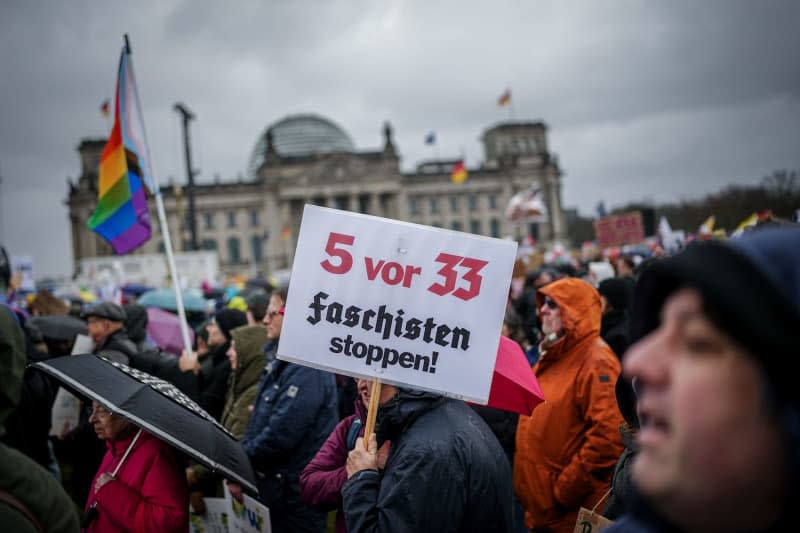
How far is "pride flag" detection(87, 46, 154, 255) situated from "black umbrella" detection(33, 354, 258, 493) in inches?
104

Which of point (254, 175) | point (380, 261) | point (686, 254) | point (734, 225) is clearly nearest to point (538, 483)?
point (380, 261)

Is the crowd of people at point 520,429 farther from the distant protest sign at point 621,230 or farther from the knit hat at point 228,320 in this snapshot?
the distant protest sign at point 621,230

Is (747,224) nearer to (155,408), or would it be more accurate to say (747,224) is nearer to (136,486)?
(155,408)

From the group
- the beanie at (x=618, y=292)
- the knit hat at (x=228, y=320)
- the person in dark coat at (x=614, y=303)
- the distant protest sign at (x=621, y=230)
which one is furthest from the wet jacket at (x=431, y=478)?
the distant protest sign at (x=621, y=230)

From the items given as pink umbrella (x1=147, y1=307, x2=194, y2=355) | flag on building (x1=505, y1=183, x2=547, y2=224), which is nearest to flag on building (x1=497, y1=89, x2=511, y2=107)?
flag on building (x1=505, y1=183, x2=547, y2=224)

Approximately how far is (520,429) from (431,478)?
160 cm

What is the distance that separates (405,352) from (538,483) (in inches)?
62.9

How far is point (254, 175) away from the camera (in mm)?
79875

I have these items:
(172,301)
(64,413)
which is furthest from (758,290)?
(172,301)

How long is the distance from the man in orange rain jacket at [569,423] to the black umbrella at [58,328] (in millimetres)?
4748

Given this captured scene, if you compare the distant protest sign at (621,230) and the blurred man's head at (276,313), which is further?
the distant protest sign at (621,230)

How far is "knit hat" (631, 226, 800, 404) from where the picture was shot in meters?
0.80

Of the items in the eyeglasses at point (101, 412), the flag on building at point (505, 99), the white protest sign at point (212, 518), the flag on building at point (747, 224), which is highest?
the flag on building at point (505, 99)

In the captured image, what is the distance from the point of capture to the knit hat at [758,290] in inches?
31.7
